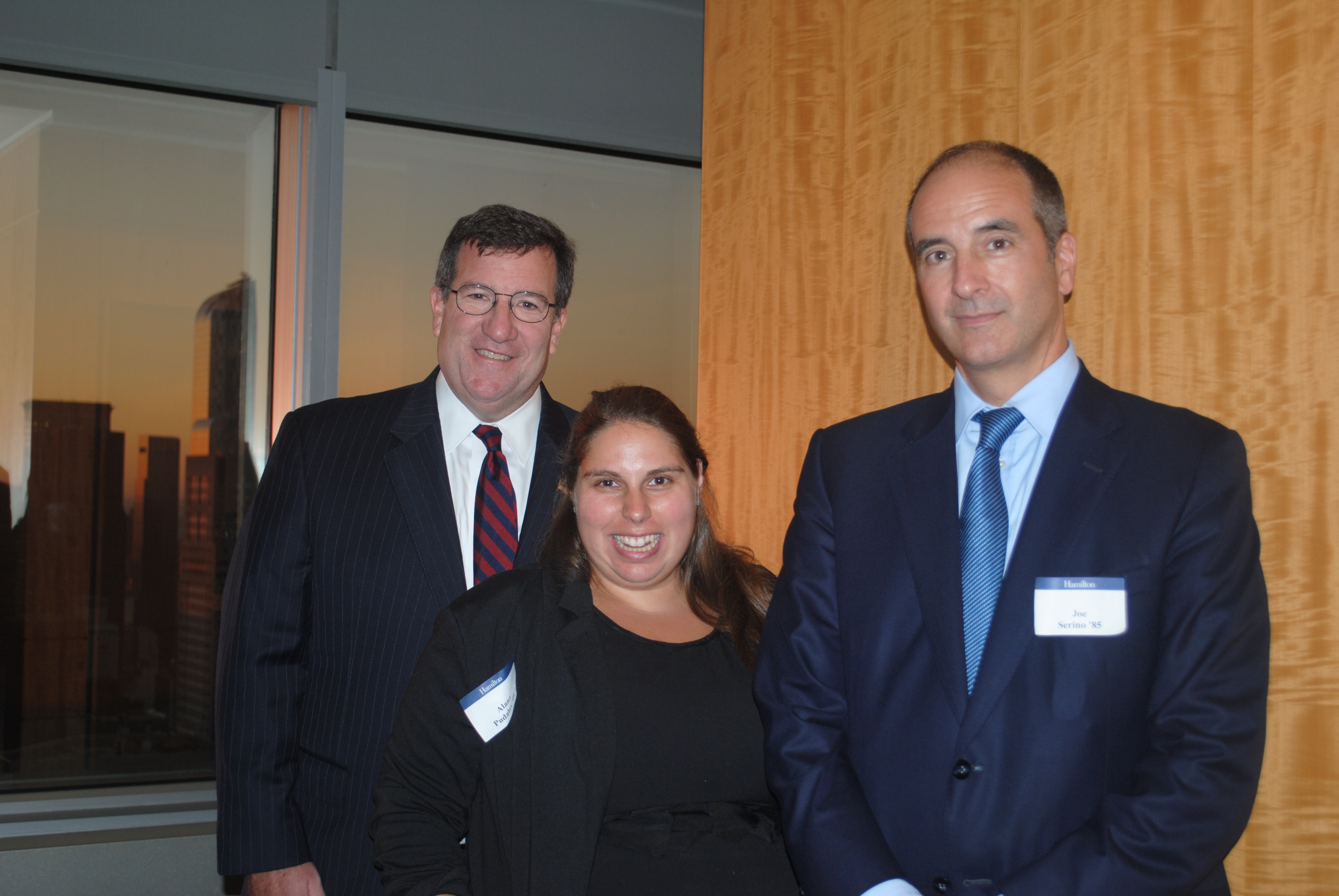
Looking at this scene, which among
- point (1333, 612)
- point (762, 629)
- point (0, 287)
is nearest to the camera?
point (1333, 612)

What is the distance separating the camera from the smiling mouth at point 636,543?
199cm

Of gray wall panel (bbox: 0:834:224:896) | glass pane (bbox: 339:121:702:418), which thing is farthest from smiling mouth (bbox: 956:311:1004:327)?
gray wall panel (bbox: 0:834:224:896)

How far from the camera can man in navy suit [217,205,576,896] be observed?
6.91ft

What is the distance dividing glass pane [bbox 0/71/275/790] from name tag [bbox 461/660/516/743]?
2657 millimetres

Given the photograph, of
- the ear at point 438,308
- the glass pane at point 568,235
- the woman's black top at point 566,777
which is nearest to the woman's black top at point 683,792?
the woman's black top at point 566,777

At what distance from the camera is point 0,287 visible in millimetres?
3732

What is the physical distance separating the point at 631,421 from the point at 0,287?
9.88 ft

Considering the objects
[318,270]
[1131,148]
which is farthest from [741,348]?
[318,270]

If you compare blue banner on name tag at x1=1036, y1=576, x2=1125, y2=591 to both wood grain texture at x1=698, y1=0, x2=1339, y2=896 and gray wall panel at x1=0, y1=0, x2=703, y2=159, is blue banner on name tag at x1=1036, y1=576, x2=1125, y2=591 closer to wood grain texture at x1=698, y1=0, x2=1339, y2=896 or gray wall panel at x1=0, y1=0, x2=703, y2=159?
wood grain texture at x1=698, y1=0, x2=1339, y2=896

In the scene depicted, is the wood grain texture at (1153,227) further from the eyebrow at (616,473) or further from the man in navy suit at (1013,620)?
the eyebrow at (616,473)

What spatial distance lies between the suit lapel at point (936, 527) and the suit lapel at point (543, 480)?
82cm

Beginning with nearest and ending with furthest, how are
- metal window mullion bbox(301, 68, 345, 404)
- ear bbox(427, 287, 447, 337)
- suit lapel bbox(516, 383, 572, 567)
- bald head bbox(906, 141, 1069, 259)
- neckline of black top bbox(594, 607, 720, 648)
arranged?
bald head bbox(906, 141, 1069, 259) < neckline of black top bbox(594, 607, 720, 648) < suit lapel bbox(516, 383, 572, 567) < ear bbox(427, 287, 447, 337) < metal window mullion bbox(301, 68, 345, 404)

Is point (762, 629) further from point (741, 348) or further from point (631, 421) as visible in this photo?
point (741, 348)

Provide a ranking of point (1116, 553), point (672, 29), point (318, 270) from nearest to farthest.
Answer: point (1116, 553)
point (318, 270)
point (672, 29)
